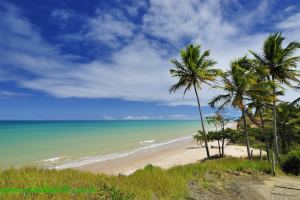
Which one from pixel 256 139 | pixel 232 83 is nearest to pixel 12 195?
pixel 232 83

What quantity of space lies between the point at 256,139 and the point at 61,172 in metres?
41.8

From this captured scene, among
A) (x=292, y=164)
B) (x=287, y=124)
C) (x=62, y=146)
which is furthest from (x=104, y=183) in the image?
(x=62, y=146)

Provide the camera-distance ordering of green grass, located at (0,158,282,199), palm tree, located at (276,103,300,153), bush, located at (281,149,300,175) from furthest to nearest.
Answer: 1. palm tree, located at (276,103,300,153)
2. bush, located at (281,149,300,175)
3. green grass, located at (0,158,282,199)

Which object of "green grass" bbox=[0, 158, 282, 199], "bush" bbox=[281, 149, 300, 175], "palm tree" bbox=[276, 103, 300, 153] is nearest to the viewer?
"green grass" bbox=[0, 158, 282, 199]

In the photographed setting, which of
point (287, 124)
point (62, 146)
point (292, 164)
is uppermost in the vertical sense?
point (287, 124)

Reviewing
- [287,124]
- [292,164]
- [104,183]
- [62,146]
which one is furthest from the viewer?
[62,146]

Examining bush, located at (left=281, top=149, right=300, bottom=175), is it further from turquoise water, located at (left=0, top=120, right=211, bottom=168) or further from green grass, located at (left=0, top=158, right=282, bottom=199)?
turquoise water, located at (left=0, top=120, right=211, bottom=168)

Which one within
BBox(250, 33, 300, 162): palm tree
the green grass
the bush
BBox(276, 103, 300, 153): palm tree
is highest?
BBox(250, 33, 300, 162): palm tree

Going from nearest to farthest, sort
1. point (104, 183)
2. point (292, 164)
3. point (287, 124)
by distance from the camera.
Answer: point (104, 183) < point (292, 164) < point (287, 124)

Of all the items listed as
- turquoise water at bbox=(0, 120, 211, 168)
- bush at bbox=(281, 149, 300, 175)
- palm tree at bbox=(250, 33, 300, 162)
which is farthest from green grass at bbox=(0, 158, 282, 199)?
palm tree at bbox=(250, 33, 300, 162)

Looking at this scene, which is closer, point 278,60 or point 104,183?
point 104,183

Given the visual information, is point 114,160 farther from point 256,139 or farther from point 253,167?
point 256,139

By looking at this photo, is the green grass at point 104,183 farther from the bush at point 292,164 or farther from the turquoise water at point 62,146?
the bush at point 292,164

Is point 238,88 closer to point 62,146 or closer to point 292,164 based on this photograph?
point 292,164
